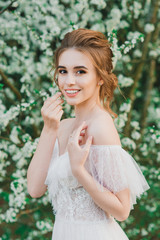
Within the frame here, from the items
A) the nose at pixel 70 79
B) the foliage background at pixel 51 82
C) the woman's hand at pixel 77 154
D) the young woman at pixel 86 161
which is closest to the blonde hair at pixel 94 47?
the young woman at pixel 86 161

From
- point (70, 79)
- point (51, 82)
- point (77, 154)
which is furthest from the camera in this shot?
point (51, 82)

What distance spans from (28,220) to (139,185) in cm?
315

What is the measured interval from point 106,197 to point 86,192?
0.59 feet

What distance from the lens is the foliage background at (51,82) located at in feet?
10.3

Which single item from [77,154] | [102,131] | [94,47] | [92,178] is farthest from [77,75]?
[92,178]

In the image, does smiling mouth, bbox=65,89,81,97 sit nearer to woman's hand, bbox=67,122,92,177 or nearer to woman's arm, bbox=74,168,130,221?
woman's hand, bbox=67,122,92,177

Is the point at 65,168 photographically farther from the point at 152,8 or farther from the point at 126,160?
the point at 152,8

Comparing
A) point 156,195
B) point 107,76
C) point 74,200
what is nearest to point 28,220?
point 156,195

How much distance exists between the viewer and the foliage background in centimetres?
314

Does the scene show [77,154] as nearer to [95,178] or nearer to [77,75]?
[95,178]

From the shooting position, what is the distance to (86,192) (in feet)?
5.85

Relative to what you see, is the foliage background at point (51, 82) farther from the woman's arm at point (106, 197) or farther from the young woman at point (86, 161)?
the woman's arm at point (106, 197)

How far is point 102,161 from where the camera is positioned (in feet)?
5.48

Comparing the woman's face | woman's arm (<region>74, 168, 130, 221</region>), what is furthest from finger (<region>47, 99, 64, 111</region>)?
woman's arm (<region>74, 168, 130, 221</region>)
